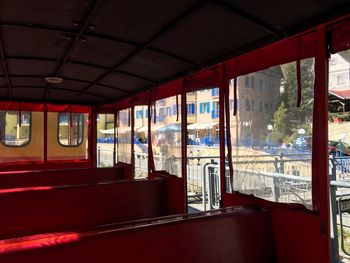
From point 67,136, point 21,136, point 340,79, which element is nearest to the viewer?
point 340,79

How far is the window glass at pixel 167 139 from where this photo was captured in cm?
444

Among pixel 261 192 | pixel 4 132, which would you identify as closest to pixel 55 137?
pixel 4 132

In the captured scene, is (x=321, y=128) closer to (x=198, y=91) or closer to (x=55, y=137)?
(x=198, y=91)

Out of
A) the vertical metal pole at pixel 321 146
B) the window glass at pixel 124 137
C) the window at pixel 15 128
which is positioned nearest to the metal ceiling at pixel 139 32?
the vertical metal pole at pixel 321 146

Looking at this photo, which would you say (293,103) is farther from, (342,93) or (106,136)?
(106,136)

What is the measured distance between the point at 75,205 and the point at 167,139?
1.58 meters

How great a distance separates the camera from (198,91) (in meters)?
4.09

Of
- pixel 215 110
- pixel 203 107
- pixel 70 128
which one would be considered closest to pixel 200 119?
pixel 203 107

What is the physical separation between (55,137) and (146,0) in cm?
562

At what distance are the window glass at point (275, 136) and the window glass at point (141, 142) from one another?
2472 millimetres

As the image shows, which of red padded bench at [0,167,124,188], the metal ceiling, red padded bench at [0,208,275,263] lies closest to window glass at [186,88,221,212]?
the metal ceiling

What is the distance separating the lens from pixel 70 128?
7.31m

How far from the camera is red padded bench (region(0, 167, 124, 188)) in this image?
4887 mm

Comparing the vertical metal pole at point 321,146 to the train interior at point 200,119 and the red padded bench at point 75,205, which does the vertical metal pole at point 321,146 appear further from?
Result: the red padded bench at point 75,205
